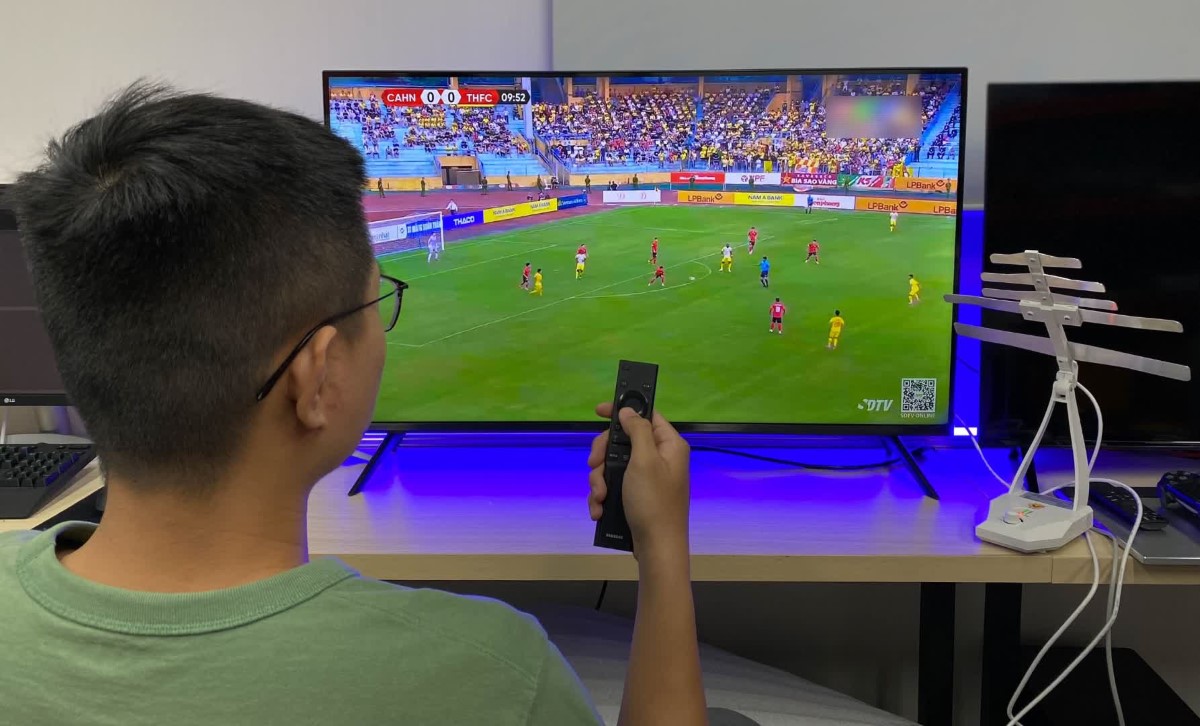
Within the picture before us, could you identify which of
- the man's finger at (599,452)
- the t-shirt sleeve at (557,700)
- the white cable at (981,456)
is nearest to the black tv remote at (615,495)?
the man's finger at (599,452)

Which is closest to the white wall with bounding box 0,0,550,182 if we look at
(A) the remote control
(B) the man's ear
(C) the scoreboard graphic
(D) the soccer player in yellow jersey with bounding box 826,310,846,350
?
(C) the scoreboard graphic

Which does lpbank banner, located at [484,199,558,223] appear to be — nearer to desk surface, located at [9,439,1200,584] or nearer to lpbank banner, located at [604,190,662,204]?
lpbank banner, located at [604,190,662,204]

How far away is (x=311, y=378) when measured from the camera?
0.72 metres

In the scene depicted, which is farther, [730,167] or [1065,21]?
[1065,21]

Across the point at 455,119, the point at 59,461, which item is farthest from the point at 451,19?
the point at 59,461

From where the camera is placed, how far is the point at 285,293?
71 centimetres

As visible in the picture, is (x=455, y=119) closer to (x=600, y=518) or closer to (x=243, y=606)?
(x=600, y=518)

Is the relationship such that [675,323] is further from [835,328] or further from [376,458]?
[376,458]

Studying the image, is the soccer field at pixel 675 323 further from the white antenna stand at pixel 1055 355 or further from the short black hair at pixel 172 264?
the short black hair at pixel 172 264

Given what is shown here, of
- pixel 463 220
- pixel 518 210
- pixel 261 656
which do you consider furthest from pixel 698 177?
pixel 261 656

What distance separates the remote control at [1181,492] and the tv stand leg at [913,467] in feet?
1.09

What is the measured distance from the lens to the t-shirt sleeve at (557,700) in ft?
2.20

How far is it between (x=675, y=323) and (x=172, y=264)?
104 cm

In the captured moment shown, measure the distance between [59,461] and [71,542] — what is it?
876 mm
